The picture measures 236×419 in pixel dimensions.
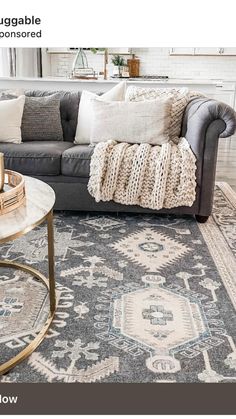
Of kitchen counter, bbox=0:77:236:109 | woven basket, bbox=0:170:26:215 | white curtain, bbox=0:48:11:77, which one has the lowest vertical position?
woven basket, bbox=0:170:26:215

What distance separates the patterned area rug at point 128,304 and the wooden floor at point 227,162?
4.27ft

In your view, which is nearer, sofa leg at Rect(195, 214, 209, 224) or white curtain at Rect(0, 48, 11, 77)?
sofa leg at Rect(195, 214, 209, 224)

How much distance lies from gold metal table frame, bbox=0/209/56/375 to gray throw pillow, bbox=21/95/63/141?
1.28 meters

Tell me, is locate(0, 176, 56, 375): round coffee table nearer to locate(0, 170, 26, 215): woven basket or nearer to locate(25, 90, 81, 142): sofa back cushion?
locate(0, 170, 26, 215): woven basket

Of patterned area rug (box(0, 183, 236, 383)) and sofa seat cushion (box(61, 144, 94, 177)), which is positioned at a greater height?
sofa seat cushion (box(61, 144, 94, 177))

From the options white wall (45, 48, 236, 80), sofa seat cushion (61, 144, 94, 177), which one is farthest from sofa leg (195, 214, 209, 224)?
white wall (45, 48, 236, 80)

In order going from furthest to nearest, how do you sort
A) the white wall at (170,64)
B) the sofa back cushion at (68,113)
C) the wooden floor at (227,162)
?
the white wall at (170,64)
the wooden floor at (227,162)
the sofa back cushion at (68,113)

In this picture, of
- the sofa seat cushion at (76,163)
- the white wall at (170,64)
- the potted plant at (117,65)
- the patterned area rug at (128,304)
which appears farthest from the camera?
the white wall at (170,64)

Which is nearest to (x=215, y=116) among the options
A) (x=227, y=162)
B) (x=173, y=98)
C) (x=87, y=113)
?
(x=173, y=98)

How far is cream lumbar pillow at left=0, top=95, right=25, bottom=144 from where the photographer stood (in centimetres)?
293

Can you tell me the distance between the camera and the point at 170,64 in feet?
19.7

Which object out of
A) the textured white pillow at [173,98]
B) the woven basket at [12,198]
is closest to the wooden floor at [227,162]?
the textured white pillow at [173,98]

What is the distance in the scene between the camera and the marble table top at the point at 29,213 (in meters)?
1.29

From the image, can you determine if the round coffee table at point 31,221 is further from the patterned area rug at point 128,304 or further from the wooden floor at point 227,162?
the wooden floor at point 227,162
